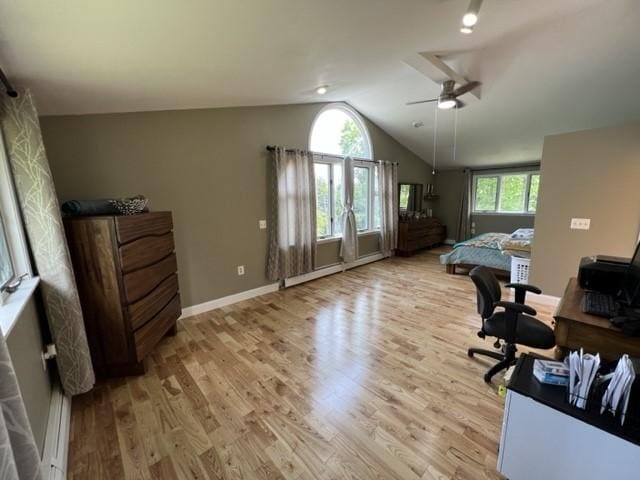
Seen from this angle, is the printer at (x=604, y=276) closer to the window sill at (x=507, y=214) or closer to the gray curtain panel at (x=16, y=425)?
the gray curtain panel at (x=16, y=425)

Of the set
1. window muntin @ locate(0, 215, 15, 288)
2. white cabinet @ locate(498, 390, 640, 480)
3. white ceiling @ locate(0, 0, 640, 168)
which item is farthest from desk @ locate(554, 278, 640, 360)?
window muntin @ locate(0, 215, 15, 288)

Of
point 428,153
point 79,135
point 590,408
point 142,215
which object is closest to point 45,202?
point 142,215

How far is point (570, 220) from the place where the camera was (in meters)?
3.00

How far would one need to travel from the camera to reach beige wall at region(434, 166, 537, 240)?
21.2 feet

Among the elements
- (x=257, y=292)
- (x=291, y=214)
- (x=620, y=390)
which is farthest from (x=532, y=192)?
(x=620, y=390)

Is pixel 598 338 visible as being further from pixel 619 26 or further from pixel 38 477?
pixel 619 26

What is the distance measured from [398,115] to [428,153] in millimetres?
1979

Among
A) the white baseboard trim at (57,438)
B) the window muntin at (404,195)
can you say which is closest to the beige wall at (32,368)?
the white baseboard trim at (57,438)

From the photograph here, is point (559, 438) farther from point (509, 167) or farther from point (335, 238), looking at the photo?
point (509, 167)

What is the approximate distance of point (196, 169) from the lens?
2.93m

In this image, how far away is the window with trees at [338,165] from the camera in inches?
170

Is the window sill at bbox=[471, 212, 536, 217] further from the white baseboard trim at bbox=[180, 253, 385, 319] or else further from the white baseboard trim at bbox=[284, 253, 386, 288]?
the white baseboard trim at bbox=[180, 253, 385, 319]

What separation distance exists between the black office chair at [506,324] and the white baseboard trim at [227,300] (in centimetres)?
260

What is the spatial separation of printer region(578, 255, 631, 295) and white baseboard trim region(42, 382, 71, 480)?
3.21 m
